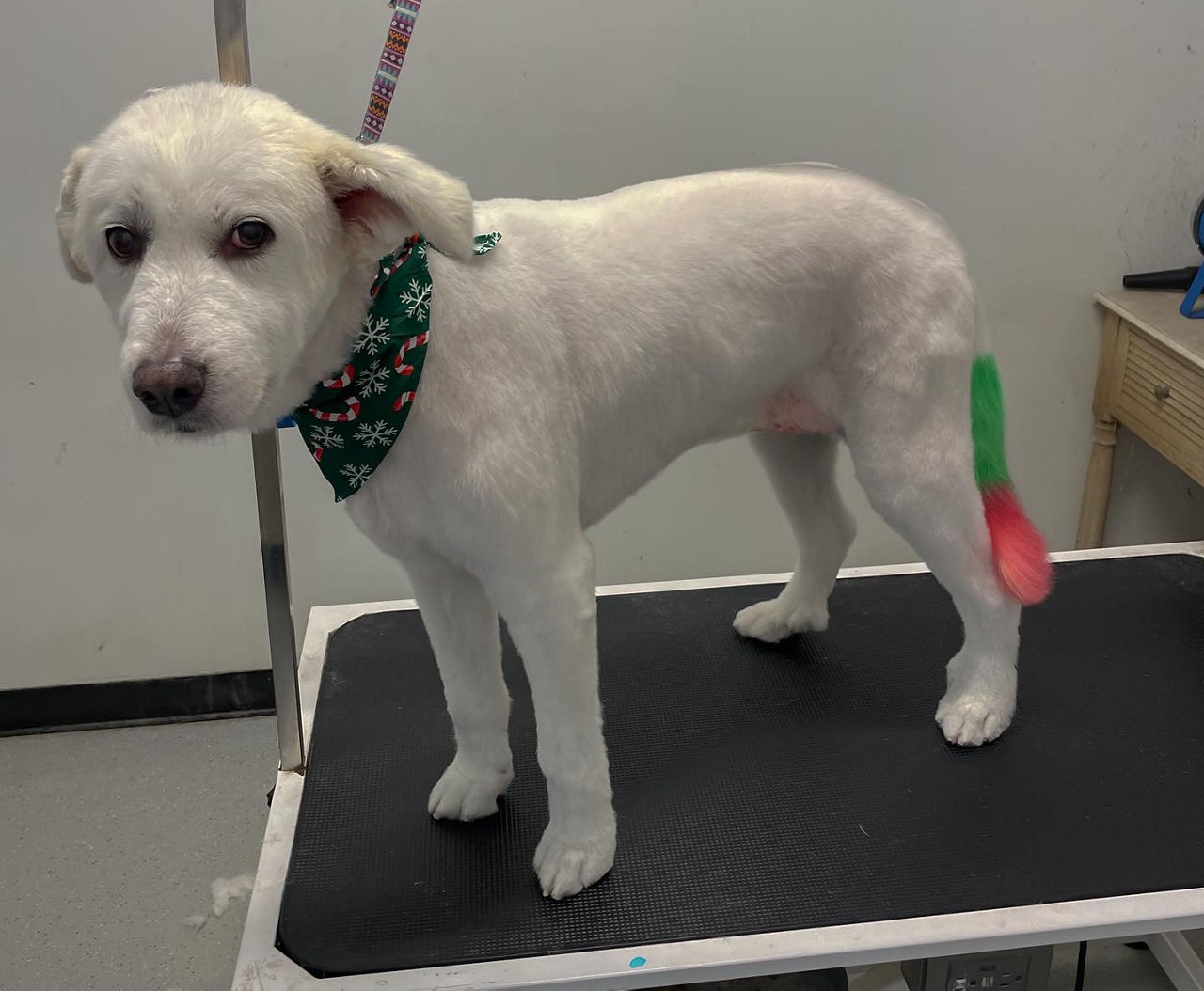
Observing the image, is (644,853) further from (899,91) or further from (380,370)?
(899,91)

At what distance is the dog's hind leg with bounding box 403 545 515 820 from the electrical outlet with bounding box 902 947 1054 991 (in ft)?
1.60

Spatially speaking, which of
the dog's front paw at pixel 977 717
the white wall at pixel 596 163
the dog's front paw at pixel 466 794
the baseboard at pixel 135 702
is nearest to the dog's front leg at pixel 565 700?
the dog's front paw at pixel 466 794

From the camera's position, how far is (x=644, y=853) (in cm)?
112

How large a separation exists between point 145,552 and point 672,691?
0.99 m

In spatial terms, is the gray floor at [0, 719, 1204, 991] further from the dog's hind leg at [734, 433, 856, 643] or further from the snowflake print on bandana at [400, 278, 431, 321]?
the snowflake print on bandana at [400, 278, 431, 321]

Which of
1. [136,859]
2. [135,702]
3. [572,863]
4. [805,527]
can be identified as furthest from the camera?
[135,702]

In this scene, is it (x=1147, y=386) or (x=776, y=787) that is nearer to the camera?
(x=776, y=787)

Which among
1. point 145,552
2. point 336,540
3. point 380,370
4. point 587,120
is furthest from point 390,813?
point 587,120

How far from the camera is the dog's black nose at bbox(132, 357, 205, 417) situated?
73 cm

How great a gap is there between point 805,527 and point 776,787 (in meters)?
0.36

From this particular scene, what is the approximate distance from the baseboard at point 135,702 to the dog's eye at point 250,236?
53.5 inches

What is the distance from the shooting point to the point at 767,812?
3.85ft

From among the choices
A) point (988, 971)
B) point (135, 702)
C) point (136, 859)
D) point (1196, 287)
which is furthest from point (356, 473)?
point (1196, 287)

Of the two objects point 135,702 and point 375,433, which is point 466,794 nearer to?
point 375,433
